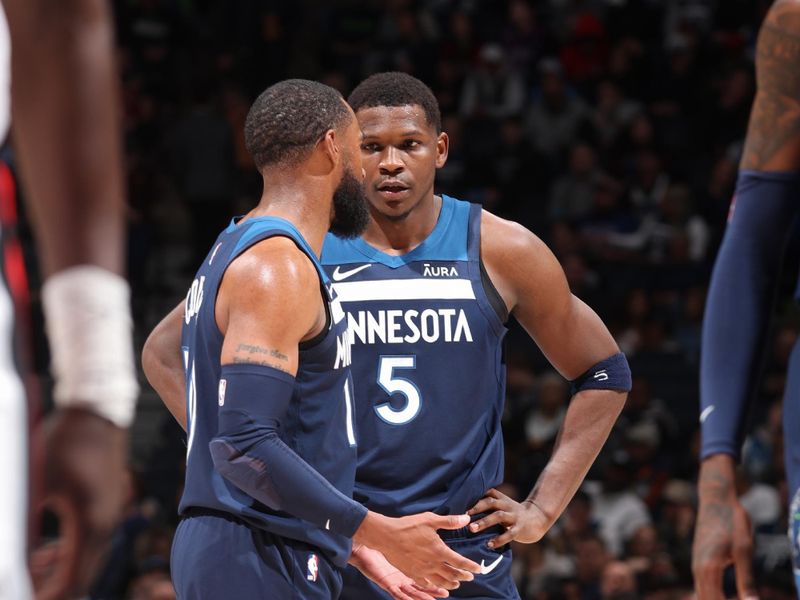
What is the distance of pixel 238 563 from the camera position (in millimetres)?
3451

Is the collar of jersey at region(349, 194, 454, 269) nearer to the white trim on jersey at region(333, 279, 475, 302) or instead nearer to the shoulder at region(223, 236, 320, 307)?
the white trim on jersey at region(333, 279, 475, 302)

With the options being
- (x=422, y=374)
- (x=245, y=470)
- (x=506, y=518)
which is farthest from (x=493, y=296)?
(x=245, y=470)

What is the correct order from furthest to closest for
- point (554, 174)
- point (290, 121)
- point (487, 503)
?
point (554, 174) → point (487, 503) → point (290, 121)

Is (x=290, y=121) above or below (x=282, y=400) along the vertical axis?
above

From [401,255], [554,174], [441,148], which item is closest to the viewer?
[401,255]

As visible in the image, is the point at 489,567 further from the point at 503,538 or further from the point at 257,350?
the point at 257,350

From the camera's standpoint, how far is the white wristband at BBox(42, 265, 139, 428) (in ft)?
5.87

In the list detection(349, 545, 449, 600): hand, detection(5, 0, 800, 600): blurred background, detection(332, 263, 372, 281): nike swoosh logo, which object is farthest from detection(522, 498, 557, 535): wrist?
detection(5, 0, 800, 600): blurred background

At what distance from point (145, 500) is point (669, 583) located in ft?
13.7

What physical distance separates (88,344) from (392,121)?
9.14ft

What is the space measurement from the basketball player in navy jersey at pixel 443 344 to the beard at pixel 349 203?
1.84ft

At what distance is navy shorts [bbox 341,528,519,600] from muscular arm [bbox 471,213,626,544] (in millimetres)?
94

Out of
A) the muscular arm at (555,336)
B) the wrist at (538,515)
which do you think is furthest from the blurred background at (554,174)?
the wrist at (538,515)

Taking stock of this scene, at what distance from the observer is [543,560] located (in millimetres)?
10055
